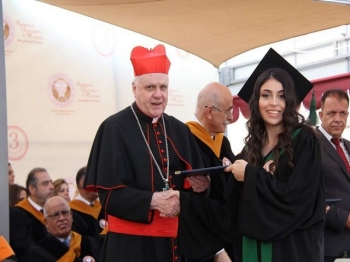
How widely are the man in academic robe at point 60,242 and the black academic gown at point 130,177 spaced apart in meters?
1.69

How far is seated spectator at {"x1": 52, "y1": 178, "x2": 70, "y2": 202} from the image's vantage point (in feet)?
18.0

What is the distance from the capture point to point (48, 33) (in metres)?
5.54

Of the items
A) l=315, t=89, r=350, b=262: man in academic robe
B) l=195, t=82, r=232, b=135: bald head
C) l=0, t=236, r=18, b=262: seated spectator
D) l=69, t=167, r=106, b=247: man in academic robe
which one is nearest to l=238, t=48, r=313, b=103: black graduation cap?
l=315, t=89, r=350, b=262: man in academic robe

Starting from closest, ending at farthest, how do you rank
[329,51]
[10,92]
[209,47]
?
[10,92]
[209,47]
[329,51]

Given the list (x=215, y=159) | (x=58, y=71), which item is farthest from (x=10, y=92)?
(x=215, y=159)

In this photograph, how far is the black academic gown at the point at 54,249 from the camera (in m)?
5.21

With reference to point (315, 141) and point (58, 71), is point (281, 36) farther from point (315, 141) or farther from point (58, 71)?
point (315, 141)

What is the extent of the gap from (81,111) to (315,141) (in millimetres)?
2879

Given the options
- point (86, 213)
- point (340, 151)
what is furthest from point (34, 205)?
point (340, 151)

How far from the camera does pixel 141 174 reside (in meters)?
3.69

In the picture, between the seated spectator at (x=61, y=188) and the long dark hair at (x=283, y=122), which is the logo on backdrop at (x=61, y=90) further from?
the long dark hair at (x=283, y=122)

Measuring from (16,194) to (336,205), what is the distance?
253cm

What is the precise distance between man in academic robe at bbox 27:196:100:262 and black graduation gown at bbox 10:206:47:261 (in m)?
0.08

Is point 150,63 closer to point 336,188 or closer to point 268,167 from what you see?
point 268,167
